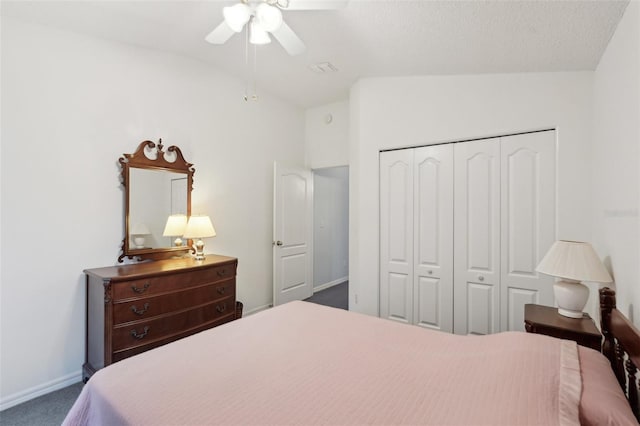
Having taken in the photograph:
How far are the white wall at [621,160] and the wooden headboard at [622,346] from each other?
0.09 m

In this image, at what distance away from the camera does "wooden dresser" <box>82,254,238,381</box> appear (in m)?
2.25

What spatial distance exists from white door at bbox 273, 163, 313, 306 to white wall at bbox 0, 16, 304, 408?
1.14m

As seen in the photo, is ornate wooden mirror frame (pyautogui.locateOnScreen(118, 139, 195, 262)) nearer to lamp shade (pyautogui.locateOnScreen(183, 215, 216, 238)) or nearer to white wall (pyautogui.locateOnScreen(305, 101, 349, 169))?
lamp shade (pyautogui.locateOnScreen(183, 215, 216, 238))

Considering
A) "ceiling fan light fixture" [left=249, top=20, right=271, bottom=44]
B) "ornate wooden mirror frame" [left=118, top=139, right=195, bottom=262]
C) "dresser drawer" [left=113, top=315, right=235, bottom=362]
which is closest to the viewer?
"ceiling fan light fixture" [left=249, top=20, right=271, bottom=44]

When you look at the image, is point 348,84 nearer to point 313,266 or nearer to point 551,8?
point 551,8

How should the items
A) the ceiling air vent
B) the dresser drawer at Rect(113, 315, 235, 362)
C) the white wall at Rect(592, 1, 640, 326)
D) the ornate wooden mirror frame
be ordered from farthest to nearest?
1. the ceiling air vent
2. the ornate wooden mirror frame
3. the dresser drawer at Rect(113, 315, 235, 362)
4. the white wall at Rect(592, 1, 640, 326)

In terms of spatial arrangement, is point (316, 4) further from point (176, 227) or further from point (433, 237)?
point (176, 227)

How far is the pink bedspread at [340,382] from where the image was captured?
3.21 ft

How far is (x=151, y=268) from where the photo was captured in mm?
2598

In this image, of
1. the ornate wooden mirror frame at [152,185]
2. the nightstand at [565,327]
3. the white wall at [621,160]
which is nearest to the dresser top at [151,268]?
the ornate wooden mirror frame at [152,185]

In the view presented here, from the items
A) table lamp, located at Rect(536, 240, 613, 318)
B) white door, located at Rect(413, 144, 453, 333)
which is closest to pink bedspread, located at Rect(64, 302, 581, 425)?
table lamp, located at Rect(536, 240, 613, 318)

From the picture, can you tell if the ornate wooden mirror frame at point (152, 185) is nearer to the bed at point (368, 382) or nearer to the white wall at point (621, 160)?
the bed at point (368, 382)

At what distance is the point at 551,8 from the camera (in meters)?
1.76

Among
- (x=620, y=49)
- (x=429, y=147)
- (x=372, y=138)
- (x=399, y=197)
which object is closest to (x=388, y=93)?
(x=372, y=138)
